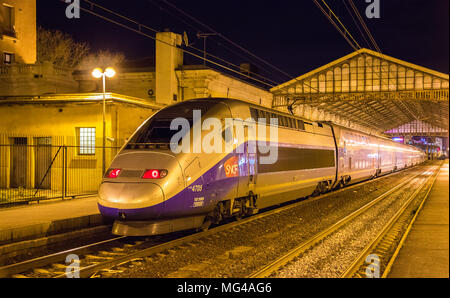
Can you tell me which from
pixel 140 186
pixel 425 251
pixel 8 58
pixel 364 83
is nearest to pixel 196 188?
pixel 140 186

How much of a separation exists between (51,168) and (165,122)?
11.3 m

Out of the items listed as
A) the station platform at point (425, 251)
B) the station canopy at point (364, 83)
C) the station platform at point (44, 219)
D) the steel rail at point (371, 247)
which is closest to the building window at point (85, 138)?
the station platform at point (44, 219)

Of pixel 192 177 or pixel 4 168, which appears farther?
pixel 4 168

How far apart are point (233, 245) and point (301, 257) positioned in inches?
63.8

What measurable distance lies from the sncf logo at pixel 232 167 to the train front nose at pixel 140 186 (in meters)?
1.62

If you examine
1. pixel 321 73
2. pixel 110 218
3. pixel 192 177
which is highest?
pixel 321 73

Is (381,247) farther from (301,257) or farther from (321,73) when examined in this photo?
(321,73)

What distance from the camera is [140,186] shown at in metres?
8.71

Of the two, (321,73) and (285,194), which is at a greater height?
(321,73)

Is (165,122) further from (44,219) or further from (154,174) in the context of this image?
(44,219)

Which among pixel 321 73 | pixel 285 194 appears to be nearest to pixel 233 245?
pixel 285 194

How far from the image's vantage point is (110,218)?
352 inches

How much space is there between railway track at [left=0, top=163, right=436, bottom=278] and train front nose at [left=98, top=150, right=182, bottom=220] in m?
0.74
